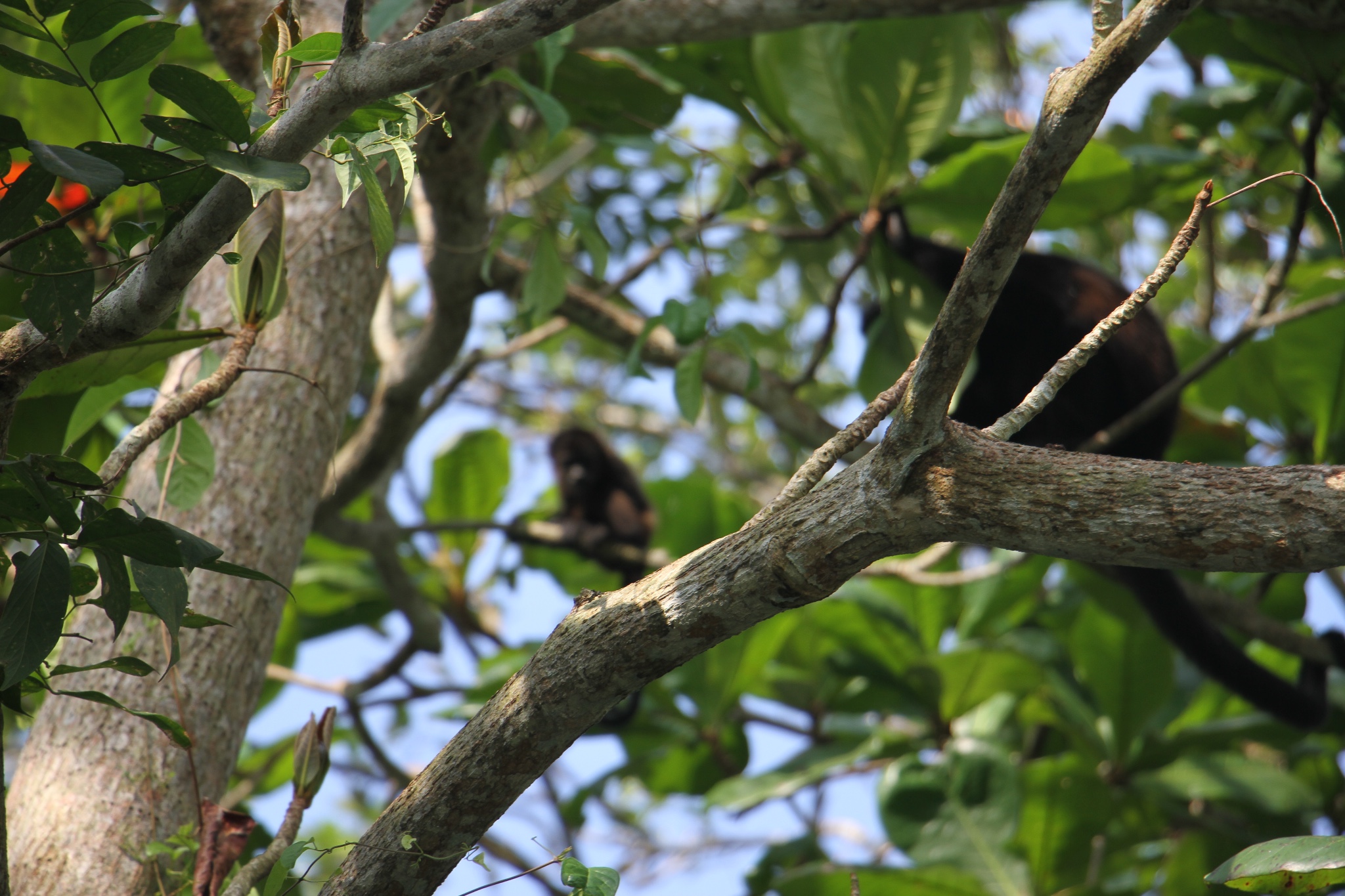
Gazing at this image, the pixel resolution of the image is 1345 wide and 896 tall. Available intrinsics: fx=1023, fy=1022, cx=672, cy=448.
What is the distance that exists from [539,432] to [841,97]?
14.0 ft

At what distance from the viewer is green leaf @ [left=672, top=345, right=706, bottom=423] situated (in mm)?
2164

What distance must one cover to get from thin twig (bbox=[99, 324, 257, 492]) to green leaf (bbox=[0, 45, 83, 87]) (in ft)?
1.43

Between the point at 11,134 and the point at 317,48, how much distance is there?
0.32 metres

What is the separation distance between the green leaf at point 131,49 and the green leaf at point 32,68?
3cm

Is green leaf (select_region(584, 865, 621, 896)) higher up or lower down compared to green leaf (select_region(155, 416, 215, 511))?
lower down

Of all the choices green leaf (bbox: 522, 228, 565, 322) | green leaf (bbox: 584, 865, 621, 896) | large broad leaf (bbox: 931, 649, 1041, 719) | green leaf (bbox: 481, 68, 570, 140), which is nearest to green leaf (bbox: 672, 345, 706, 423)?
green leaf (bbox: 522, 228, 565, 322)

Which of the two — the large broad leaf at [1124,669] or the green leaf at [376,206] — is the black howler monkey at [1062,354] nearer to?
the large broad leaf at [1124,669]

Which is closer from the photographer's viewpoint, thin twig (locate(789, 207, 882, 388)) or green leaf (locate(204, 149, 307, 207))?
green leaf (locate(204, 149, 307, 207))

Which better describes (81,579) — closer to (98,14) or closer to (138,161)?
(138,161)

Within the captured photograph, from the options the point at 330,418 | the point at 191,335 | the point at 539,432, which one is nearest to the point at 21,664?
the point at 191,335

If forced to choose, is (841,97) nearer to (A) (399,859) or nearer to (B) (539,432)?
(A) (399,859)

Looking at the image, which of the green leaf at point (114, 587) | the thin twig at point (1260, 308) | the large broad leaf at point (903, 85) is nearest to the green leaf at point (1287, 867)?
the green leaf at point (114, 587)

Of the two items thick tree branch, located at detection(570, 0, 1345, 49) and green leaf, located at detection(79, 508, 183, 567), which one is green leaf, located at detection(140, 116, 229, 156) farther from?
thick tree branch, located at detection(570, 0, 1345, 49)

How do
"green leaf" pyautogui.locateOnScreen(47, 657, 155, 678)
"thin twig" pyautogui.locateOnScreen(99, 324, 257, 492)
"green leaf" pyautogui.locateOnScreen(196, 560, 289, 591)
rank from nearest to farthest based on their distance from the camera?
"green leaf" pyautogui.locateOnScreen(196, 560, 289, 591) < "green leaf" pyautogui.locateOnScreen(47, 657, 155, 678) < "thin twig" pyautogui.locateOnScreen(99, 324, 257, 492)
